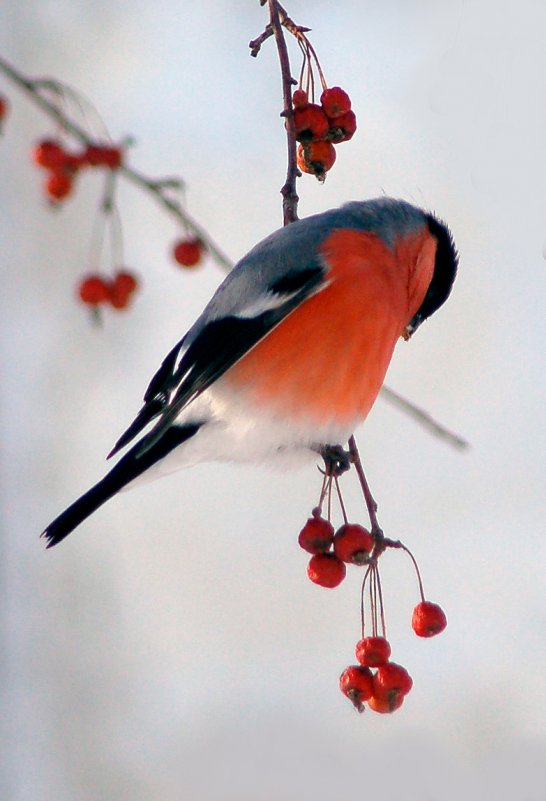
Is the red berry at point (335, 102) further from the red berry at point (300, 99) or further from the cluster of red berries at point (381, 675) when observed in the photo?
the cluster of red berries at point (381, 675)

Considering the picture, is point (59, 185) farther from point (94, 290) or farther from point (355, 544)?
point (355, 544)

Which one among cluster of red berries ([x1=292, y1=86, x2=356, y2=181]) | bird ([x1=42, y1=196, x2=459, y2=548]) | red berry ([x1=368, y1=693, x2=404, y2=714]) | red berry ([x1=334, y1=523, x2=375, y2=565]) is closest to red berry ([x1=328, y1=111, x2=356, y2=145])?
cluster of red berries ([x1=292, y1=86, x2=356, y2=181])

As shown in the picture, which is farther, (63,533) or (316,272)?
(316,272)

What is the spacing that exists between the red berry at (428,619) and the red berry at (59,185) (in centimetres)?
94

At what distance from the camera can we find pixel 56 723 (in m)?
4.81

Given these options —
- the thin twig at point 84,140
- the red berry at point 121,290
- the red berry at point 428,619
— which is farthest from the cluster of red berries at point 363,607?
the red berry at point 121,290

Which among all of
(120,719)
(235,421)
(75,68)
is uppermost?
(75,68)

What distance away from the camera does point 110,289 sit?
226cm

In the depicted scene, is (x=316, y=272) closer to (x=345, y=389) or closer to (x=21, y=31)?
(x=345, y=389)

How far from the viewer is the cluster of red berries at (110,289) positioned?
2.25 metres

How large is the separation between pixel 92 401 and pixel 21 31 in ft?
5.98

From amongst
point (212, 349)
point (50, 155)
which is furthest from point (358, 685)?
point (50, 155)

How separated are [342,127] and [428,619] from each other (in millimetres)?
767

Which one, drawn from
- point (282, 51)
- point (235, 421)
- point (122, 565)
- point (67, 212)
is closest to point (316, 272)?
point (235, 421)
